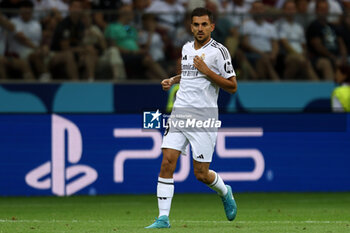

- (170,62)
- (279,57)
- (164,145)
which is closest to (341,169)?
(279,57)

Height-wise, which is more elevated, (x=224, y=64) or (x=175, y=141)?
(x=224, y=64)

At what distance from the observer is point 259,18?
14.2 meters

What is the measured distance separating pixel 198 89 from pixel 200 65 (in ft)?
0.82

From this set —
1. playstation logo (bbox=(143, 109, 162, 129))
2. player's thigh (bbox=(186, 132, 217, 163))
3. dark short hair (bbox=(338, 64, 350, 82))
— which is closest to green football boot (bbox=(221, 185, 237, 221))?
player's thigh (bbox=(186, 132, 217, 163))

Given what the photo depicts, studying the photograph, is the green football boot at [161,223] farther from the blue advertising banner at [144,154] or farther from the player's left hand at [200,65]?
the blue advertising banner at [144,154]

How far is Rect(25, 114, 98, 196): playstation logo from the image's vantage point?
12125 millimetres

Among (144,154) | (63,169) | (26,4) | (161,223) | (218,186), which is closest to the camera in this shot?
(161,223)

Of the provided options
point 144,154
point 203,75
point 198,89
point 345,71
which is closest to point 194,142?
point 198,89

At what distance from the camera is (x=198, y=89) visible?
742 cm

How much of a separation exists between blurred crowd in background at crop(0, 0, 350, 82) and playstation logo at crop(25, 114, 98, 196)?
6.22 ft

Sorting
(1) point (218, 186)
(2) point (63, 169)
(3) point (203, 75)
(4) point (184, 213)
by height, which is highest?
(3) point (203, 75)

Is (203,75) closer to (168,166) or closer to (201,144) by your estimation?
(201,144)

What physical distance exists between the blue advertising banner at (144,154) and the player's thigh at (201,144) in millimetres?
4848

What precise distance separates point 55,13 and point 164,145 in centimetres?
705
